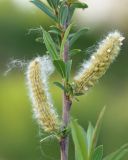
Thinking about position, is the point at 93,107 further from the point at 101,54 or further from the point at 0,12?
the point at 101,54

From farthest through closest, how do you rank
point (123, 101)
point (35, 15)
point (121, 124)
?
1. point (35, 15)
2. point (123, 101)
3. point (121, 124)

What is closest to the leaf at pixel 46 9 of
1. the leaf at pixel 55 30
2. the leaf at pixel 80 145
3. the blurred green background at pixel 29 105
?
the leaf at pixel 55 30

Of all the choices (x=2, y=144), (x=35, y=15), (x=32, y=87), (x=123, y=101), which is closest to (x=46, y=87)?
(x=32, y=87)

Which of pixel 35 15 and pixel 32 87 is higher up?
pixel 35 15

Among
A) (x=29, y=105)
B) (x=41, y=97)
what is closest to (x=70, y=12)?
(x=41, y=97)

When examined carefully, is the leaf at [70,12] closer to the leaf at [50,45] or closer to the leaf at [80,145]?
the leaf at [50,45]

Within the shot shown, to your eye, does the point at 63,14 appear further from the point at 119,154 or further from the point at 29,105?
the point at 29,105

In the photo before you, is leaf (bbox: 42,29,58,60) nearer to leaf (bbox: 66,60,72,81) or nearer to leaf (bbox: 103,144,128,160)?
leaf (bbox: 66,60,72,81)
